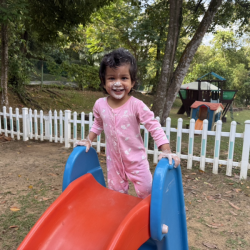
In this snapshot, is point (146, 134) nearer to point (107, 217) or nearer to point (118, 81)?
point (118, 81)

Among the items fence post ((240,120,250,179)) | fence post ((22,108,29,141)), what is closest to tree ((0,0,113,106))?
fence post ((22,108,29,141))

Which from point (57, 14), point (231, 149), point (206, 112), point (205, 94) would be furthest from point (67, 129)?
point (205, 94)

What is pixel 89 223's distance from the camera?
1526 millimetres

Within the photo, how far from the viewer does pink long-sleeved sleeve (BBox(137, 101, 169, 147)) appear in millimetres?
1725

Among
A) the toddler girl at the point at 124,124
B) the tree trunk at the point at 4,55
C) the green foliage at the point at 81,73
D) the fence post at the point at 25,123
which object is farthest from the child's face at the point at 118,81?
the green foliage at the point at 81,73

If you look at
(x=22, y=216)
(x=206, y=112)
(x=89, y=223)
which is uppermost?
(x=206, y=112)

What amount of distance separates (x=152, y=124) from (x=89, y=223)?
82 centimetres

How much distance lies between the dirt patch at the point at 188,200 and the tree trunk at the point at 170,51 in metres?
1.51

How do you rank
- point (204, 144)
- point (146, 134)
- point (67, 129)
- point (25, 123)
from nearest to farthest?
point (204, 144)
point (146, 134)
point (67, 129)
point (25, 123)

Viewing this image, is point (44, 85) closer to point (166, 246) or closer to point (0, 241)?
point (0, 241)

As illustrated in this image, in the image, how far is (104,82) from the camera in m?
1.92

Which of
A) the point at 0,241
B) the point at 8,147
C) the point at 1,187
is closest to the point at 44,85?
the point at 8,147

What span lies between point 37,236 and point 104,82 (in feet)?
3.93

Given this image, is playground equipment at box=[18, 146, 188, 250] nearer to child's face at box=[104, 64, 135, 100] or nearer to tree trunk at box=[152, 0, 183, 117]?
child's face at box=[104, 64, 135, 100]
